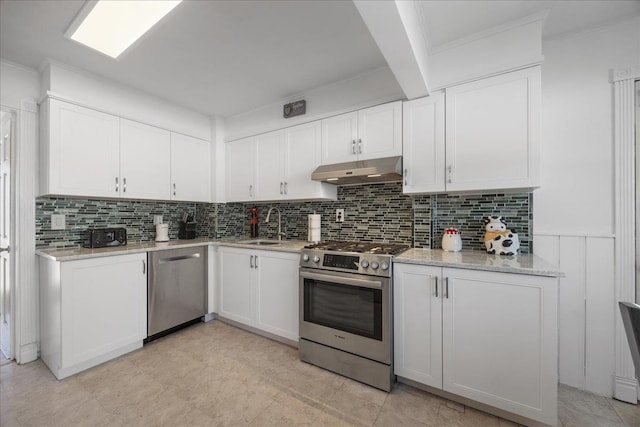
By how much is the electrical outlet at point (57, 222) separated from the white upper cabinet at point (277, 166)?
5.11 ft

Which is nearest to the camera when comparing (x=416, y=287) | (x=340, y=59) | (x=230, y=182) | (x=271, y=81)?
(x=416, y=287)

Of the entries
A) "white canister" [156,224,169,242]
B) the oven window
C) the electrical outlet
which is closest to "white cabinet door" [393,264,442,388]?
the oven window

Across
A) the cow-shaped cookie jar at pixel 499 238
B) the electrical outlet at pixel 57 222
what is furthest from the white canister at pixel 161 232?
the cow-shaped cookie jar at pixel 499 238

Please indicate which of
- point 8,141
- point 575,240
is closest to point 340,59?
point 575,240

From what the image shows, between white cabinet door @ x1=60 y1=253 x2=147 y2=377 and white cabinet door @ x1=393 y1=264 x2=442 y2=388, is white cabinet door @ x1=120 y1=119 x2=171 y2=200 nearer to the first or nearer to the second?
white cabinet door @ x1=60 y1=253 x2=147 y2=377

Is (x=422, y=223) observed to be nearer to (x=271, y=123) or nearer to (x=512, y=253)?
(x=512, y=253)

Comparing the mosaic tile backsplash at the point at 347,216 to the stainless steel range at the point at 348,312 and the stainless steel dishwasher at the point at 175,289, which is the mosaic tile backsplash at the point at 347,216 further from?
the stainless steel dishwasher at the point at 175,289

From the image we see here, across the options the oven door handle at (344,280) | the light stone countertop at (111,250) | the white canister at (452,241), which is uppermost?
the white canister at (452,241)

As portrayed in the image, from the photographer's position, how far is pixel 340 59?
7.26 ft

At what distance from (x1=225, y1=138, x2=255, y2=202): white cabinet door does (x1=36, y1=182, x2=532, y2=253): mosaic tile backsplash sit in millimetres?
340

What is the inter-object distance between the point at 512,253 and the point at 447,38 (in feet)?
5.21

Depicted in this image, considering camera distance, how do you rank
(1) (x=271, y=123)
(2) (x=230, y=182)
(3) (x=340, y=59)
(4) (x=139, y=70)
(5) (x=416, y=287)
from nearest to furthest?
(5) (x=416, y=287) → (3) (x=340, y=59) → (4) (x=139, y=70) → (1) (x=271, y=123) → (2) (x=230, y=182)

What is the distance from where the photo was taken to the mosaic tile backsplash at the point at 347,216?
220 cm

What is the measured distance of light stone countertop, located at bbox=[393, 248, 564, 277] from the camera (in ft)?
5.00
